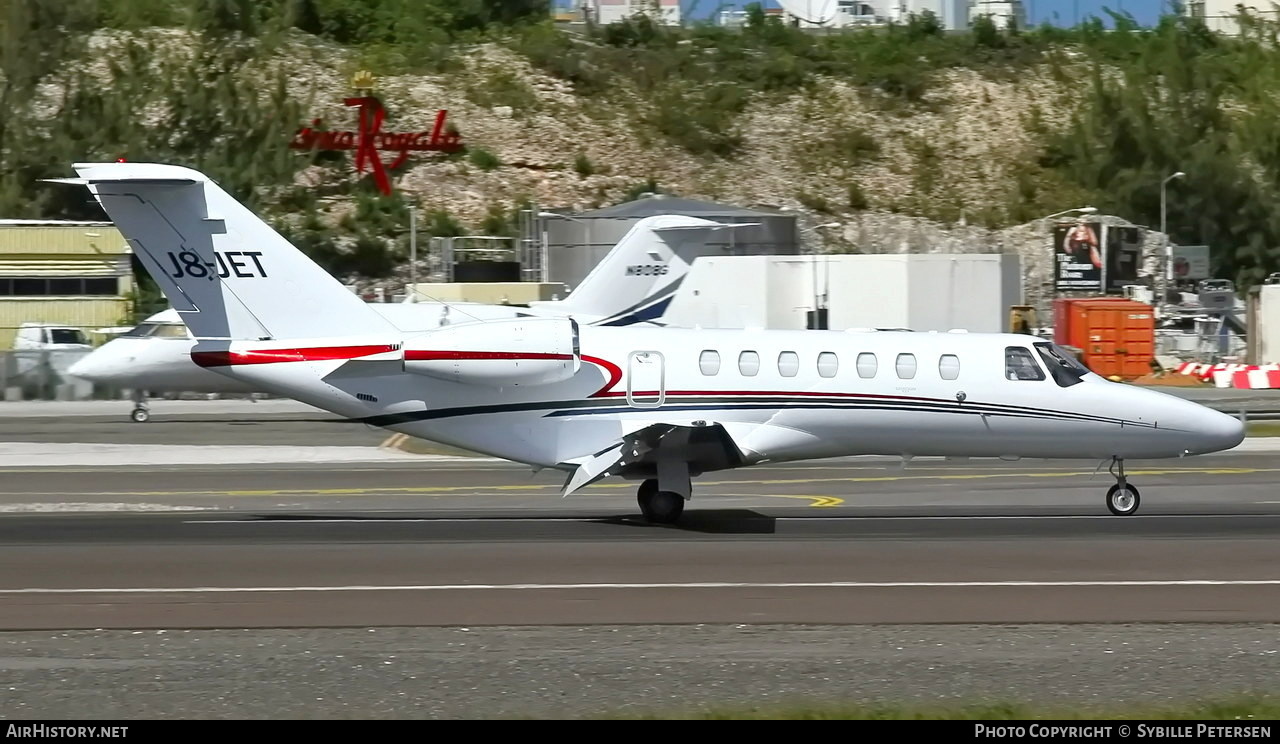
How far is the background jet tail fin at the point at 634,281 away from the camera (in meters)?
34.4

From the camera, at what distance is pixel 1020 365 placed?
18609 millimetres

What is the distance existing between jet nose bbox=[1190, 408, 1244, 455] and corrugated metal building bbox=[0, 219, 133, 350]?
34.1 meters

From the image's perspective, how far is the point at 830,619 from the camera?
12094 mm

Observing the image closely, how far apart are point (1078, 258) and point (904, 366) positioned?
38.4 metres

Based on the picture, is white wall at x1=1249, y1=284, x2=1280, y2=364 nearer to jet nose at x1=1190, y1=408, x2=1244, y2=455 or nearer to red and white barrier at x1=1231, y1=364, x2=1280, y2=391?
red and white barrier at x1=1231, y1=364, x2=1280, y2=391

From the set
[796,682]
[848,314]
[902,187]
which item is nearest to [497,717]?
[796,682]

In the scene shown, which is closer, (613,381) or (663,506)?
(613,381)

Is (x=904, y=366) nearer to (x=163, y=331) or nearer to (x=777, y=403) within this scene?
(x=777, y=403)

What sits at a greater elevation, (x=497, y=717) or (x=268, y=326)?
(x=268, y=326)

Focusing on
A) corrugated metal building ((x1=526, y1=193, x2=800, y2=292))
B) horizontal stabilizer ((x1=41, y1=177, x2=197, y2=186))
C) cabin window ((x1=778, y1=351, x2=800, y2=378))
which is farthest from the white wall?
horizontal stabilizer ((x1=41, y1=177, x2=197, y2=186))

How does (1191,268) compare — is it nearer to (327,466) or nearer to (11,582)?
(327,466)

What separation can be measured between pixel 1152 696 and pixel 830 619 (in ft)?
10.5

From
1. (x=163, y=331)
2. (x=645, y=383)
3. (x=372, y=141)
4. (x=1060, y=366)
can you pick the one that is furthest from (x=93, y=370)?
(x=372, y=141)

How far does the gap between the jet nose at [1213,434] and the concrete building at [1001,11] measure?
245 feet
